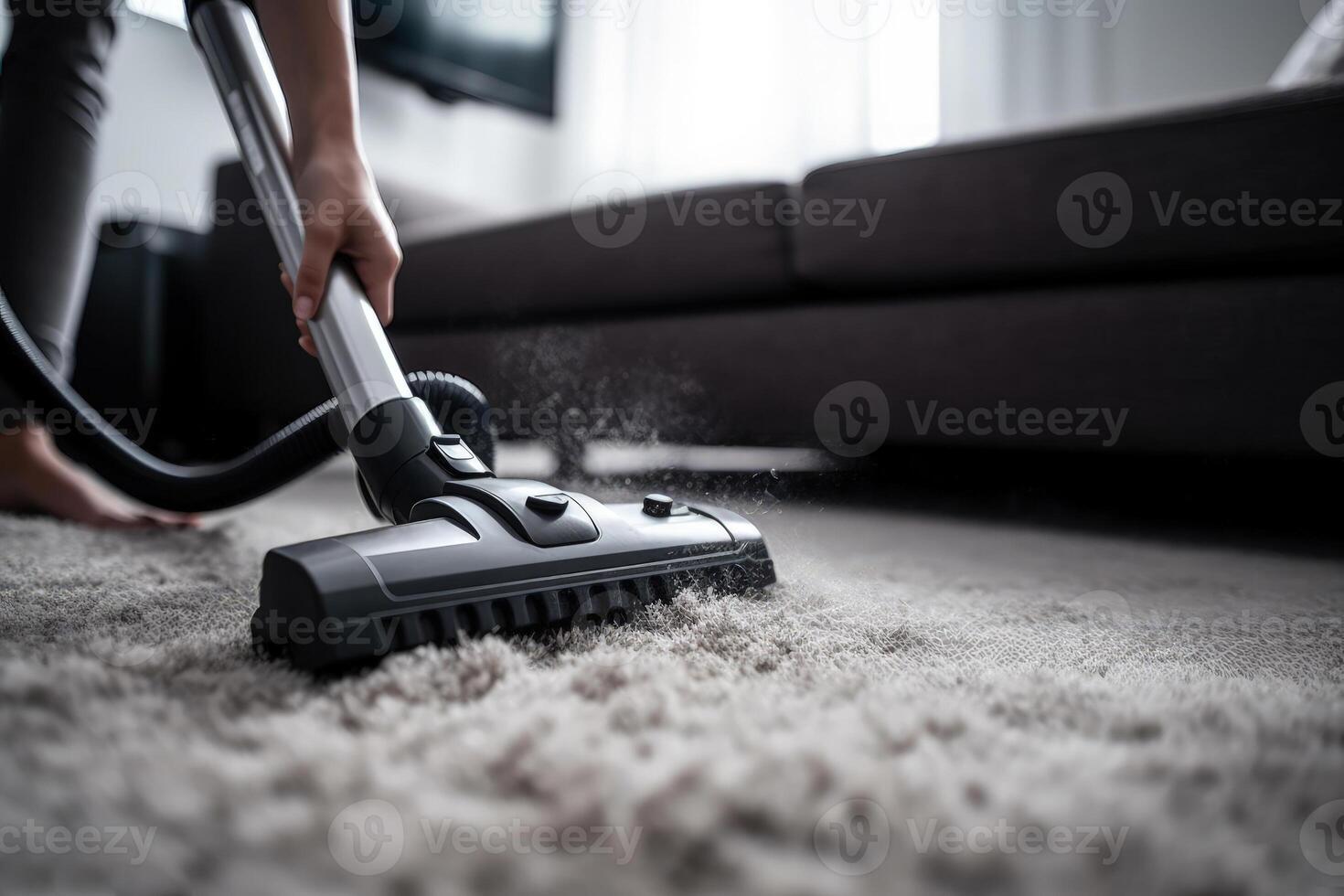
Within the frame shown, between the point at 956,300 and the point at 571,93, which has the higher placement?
the point at 571,93

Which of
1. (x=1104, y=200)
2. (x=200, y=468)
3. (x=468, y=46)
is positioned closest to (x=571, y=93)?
(x=468, y=46)

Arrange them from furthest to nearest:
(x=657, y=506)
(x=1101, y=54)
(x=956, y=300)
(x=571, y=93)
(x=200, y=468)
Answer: (x=571, y=93)
(x=1101, y=54)
(x=956, y=300)
(x=200, y=468)
(x=657, y=506)

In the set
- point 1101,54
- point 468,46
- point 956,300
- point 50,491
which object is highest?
point 468,46

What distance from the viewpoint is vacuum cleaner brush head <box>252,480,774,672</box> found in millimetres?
367

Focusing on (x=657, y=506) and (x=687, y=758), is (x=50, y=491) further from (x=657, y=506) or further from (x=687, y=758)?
(x=687, y=758)

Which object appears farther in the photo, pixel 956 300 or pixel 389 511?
pixel 956 300

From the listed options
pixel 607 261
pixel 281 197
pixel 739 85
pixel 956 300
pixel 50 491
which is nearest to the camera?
pixel 281 197

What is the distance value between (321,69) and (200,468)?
0.37 m

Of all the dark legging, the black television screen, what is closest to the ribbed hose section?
the dark legging

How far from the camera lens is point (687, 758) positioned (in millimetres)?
266

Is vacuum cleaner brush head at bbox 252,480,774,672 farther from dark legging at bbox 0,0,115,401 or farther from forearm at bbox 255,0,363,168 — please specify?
dark legging at bbox 0,0,115,401

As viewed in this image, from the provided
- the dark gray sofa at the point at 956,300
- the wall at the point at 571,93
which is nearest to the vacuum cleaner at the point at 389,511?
the dark gray sofa at the point at 956,300

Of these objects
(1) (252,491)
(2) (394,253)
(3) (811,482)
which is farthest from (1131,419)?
(1) (252,491)

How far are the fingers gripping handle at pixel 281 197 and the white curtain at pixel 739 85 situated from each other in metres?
1.92
